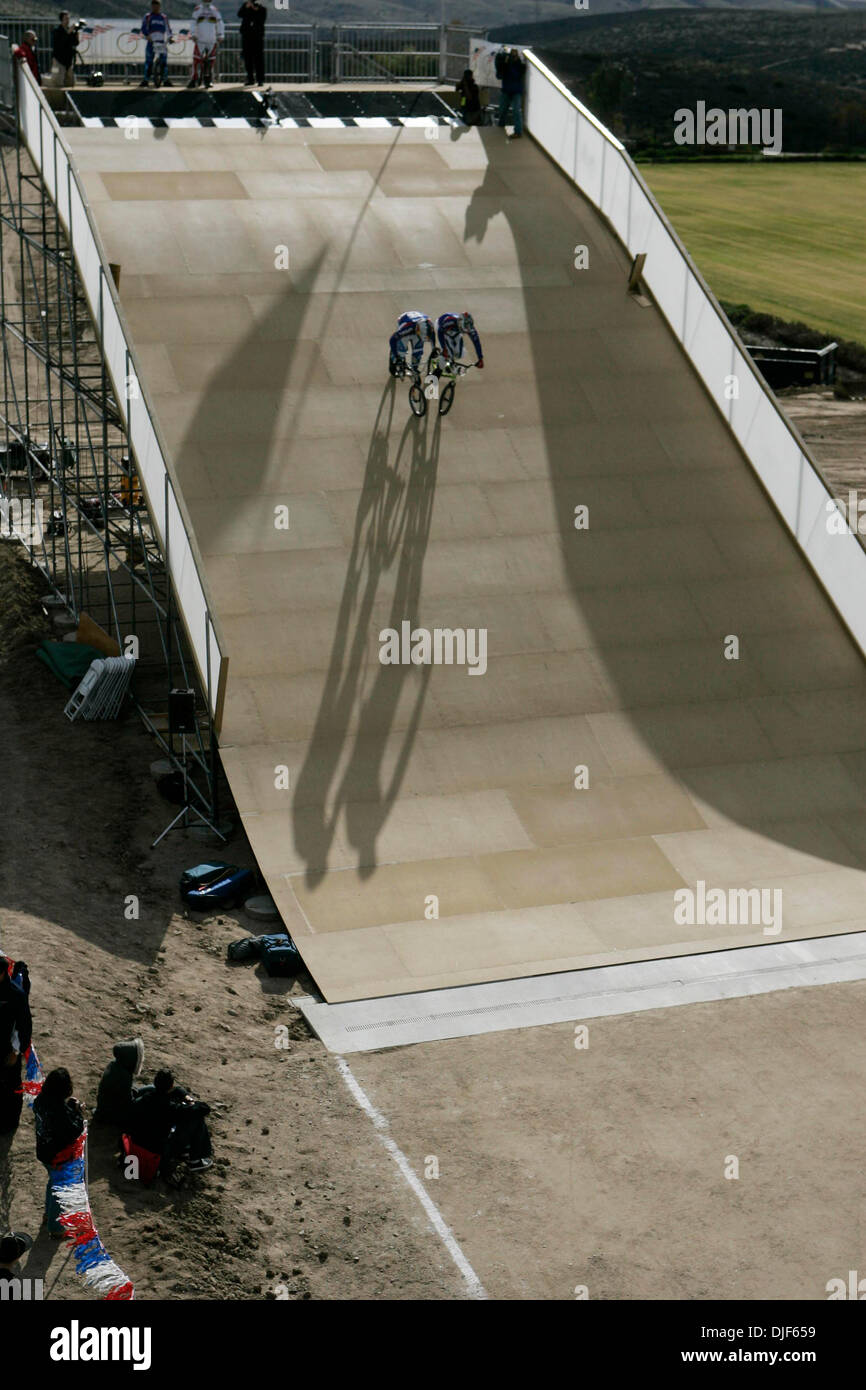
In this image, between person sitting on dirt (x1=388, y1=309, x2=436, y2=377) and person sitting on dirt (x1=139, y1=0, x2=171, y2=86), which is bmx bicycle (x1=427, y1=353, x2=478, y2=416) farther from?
person sitting on dirt (x1=139, y1=0, x2=171, y2=86)

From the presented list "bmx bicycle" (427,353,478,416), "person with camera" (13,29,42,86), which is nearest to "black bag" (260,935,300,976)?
"bmx bicycle" (427,353,478,416)

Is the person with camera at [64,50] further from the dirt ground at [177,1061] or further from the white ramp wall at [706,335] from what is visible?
the dirt ground at [177,1061]

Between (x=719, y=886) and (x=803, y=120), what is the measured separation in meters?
89.8

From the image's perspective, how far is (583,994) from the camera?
16.2 m

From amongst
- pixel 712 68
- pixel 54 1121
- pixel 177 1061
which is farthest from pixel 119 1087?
pixel 712 68

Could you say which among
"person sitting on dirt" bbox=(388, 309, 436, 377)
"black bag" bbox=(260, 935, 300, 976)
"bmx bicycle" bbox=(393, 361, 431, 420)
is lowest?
"black bag" bbox=(260, 935, 300, 976)

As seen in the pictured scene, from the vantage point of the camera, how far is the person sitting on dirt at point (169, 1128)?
42.1 ft

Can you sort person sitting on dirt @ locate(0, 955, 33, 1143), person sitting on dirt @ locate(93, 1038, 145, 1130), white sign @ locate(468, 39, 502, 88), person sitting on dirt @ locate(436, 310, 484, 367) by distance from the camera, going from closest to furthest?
1. person sitting on dirt @ locate(0, 955, 33, 1143)
2. person sitting on dirt @ locate(93, 1038, 145, 1130)
3. person sitting on dirt @ locate(436, 310, 484, 367)
4. white sign @ locate(468, 39, 502, 88)

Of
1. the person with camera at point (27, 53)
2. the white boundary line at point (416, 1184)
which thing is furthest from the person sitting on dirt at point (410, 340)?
the white boundary line at point (416, 1184)

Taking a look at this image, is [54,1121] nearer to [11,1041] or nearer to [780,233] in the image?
[11,1041]

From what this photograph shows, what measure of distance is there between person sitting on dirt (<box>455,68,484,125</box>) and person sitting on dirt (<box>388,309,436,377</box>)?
27.7ft

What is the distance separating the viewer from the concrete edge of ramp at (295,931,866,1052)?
1552 centimetres

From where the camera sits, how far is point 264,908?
57.7ft
